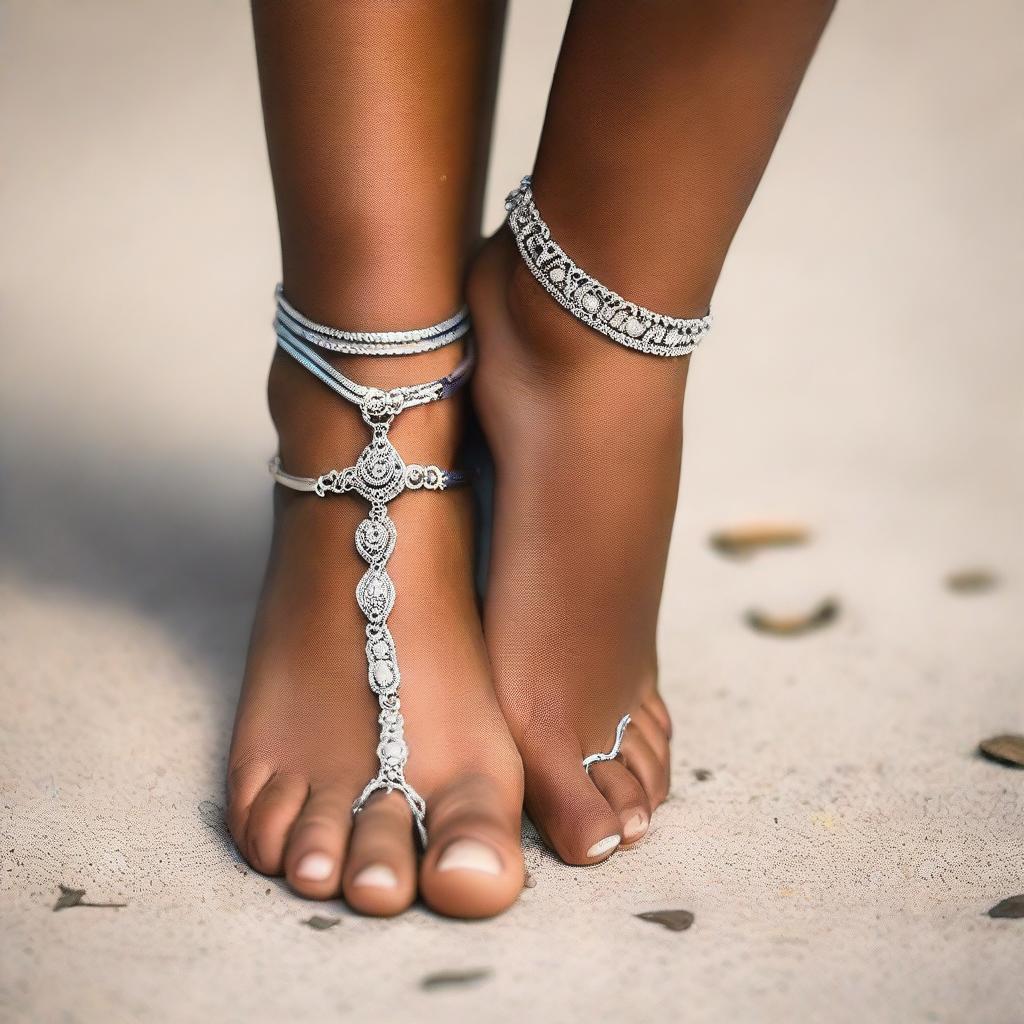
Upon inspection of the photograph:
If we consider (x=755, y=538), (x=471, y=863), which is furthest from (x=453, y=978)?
(x=755, y=538)

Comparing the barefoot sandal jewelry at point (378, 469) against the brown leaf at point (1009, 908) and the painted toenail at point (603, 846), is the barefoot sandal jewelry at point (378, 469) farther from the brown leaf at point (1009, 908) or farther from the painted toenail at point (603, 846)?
the brown leaf at point (1009, 908)

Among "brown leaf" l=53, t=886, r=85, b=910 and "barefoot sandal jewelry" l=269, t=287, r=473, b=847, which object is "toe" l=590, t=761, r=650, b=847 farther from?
"brown leaf" l=53, t=886, r=85, b=910

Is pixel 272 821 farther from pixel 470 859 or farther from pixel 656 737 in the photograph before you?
pixel 656 737

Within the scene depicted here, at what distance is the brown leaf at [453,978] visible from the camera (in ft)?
1.86

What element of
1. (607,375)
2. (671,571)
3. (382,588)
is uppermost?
(607,375)

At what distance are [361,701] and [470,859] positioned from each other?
138mm

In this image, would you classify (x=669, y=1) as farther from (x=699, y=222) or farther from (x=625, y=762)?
(x=625, y=762)

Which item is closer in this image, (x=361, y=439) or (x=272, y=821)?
(x=272, y=821)

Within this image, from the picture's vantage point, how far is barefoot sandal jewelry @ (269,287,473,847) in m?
0.74

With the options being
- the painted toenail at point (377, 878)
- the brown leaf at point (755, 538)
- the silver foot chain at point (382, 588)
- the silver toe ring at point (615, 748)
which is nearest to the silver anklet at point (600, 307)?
the silver foot chain at point (382, 588)

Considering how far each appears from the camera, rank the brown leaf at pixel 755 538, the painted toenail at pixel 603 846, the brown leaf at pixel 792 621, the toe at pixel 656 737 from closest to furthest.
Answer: the painted toenail at pixel 603 846
the toe at pixel 656 737
the brown leaf at pixel 792 621
the brown leaf at pixel 755 538

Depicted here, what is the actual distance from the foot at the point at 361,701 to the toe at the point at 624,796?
6 cm

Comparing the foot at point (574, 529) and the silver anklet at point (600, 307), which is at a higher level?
the silver anklet at point (600, 307)

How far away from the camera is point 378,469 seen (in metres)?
0.77
